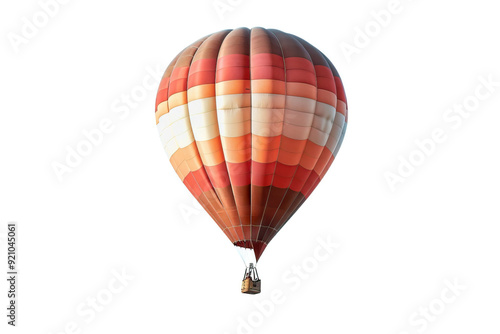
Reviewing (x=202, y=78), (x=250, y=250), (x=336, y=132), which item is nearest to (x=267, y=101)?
(x=202, y=78)

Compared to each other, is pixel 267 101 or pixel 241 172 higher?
pixel 267 101

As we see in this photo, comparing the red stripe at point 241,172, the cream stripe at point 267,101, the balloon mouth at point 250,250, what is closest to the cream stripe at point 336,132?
the cream stripe at point 267,101

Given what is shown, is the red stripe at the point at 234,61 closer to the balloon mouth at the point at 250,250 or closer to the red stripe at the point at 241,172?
the red stripe at the point at 241,172

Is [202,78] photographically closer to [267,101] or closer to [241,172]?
[267,101]

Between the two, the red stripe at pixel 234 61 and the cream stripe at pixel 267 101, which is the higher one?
the red stripe at pixel 234 61

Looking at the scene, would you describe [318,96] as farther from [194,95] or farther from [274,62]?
[194,95]

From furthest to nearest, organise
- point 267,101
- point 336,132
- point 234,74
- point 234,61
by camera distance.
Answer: point 336,132, point 234,61, point 234,74, point 267,101
